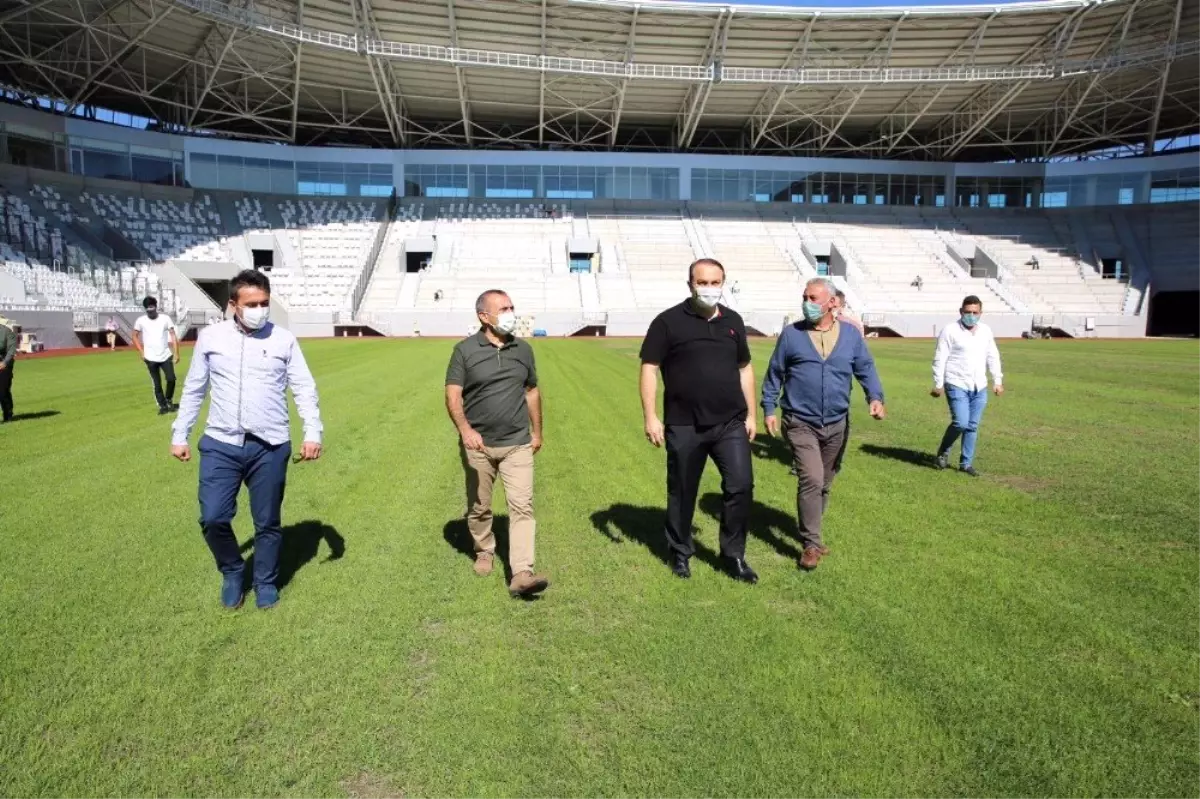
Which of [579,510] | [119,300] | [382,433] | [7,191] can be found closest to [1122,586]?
[579,510]

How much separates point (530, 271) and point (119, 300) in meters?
24.9

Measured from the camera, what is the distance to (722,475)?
509 centimetres

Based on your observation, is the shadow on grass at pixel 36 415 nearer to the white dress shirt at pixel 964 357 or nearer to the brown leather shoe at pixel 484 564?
the brown leather shoe at pixel 484 564

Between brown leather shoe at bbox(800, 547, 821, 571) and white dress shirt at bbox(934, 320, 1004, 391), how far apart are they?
418 centimetres

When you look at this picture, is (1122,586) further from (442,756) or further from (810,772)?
(442,756)

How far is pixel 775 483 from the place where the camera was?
8.26 meters

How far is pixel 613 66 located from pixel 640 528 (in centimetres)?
4701

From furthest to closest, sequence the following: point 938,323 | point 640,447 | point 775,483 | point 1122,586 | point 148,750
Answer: point 938,323 < point 640,447 < point 775,483 < point 1122,586 < point 148,750

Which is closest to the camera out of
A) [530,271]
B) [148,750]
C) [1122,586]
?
[148,750]

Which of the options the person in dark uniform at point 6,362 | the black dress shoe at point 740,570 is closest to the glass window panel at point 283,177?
the person in dark uniform at point 6,362

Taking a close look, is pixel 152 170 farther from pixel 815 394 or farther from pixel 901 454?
pixel 815 394

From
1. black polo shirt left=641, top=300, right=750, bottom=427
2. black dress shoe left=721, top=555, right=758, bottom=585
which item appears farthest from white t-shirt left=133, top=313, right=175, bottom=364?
black dress shoe left=721, top=555, right=758, bottom=585

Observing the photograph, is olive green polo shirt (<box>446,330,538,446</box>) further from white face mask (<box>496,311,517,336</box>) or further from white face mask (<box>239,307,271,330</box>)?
white face mask (<box>239,307,271,330</box>)

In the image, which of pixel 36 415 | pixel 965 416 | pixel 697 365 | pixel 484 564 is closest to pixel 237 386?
pixel 484 564
